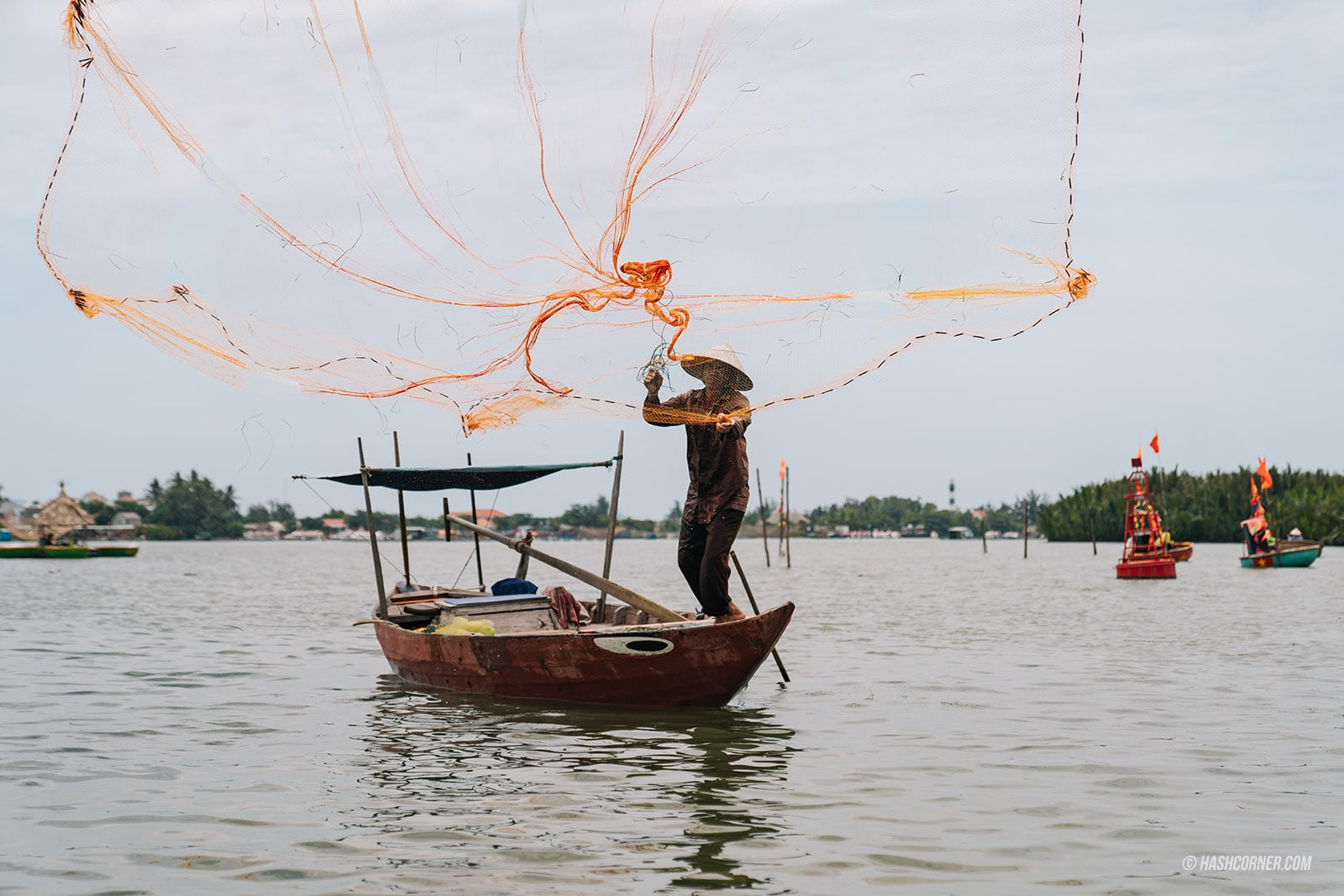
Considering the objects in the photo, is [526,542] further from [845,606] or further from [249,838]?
[845,606]

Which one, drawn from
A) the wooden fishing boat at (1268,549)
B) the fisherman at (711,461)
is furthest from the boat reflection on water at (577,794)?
the wooden fishing boat at (1268,549)

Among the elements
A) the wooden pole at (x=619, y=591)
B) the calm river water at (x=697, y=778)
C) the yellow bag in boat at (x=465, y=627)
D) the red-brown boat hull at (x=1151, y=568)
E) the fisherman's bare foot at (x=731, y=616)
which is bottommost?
the calm river water at (x=697, y=778)

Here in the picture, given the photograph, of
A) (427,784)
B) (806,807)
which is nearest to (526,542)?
(427,784)

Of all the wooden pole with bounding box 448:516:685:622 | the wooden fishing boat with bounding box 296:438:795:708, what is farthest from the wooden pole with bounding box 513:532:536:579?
the wooden pole with bounding box 448:516:685:622

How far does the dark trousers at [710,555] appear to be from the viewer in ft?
35.6

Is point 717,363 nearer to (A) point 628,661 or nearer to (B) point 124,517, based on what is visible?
(A) point 628,661

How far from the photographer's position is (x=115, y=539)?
463 ft

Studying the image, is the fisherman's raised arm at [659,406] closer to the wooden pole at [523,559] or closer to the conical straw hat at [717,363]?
the conical straw hat at [717,363]

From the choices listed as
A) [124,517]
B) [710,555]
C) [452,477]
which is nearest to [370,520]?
[452,477]

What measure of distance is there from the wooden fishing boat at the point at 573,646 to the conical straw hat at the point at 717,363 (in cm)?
164

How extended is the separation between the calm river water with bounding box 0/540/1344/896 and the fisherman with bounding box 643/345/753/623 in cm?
130

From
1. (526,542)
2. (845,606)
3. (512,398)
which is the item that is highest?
(512,398)

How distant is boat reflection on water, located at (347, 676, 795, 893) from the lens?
6.44 metres

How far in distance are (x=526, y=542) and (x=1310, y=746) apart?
7.29 metres
